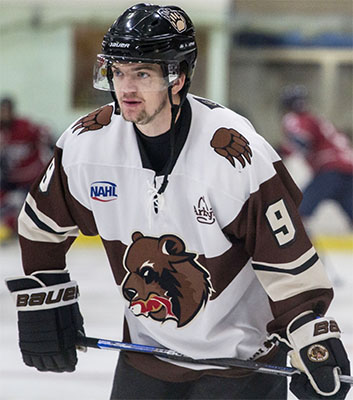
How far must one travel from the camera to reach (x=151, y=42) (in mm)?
1622

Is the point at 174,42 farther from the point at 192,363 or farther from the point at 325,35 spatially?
the point at 325,35

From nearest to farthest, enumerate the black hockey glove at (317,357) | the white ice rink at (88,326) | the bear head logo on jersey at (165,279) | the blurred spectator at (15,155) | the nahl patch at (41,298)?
the black hockey glove at (317,357) → the bear head logo on jersey at (165,279) → the nahl patch at (41,298) → the white ice rink at (88,326) → the blurred spectator at (15,155)

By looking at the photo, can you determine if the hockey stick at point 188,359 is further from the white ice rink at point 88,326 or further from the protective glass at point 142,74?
the protective glass at point 142,74

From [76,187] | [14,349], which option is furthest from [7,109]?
[76,187]

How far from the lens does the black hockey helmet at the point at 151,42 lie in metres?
1.62

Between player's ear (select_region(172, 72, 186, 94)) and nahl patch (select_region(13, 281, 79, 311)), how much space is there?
0.44 m

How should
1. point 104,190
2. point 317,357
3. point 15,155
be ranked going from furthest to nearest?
point 15,155 → point 104,190 → point 317,357

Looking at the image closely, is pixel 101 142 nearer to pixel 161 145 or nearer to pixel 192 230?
pixel 161 145

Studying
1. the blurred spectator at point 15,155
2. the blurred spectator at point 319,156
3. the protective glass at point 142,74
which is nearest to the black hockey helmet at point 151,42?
the protective glass at point 142,74

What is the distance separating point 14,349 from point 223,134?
6.32 ft

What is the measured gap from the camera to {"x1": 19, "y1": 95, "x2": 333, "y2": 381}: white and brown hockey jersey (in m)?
1.61

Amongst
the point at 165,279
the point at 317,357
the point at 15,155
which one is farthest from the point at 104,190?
the point at 15,155

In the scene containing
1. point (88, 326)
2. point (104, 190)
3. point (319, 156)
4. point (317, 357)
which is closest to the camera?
point (317, 357)

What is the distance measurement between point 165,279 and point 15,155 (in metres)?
4.77
